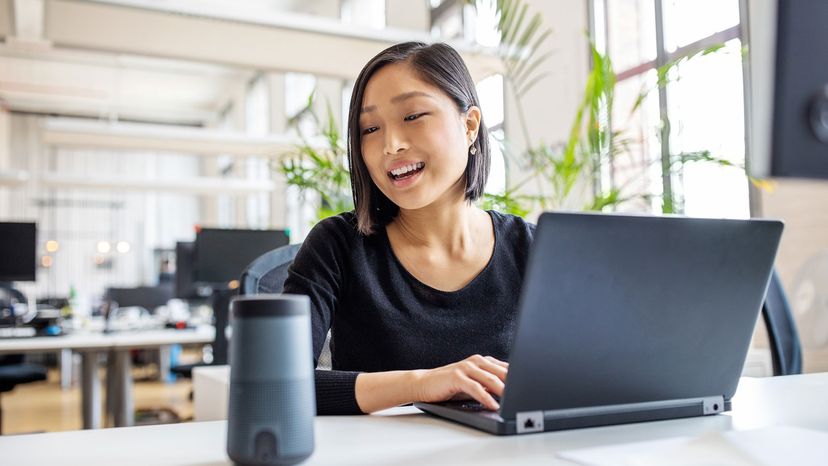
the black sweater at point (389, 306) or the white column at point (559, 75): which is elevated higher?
the white column at point (559, 75)

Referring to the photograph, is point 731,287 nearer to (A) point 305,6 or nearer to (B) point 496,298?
(B) point 496,298

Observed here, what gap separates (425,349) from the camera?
4.34 feet

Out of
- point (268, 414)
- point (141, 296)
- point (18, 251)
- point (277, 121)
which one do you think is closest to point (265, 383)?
point (268, 414)

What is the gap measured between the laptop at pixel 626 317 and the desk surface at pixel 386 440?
3 cm

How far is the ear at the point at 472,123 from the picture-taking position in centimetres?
146

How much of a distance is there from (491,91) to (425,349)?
5032 millimetres

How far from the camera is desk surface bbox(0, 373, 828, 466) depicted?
0.74 metres

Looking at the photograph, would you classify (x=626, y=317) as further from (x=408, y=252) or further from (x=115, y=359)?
(x=115, y=359)

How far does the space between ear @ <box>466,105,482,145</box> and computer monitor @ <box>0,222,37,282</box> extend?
324 centimetres

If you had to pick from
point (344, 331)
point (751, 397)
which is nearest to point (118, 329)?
point (344, 331)

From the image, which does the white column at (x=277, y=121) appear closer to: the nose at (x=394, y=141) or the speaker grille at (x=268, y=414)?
the nose at (x=394, y=141)

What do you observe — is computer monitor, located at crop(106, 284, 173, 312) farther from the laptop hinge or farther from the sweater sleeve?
the laptop hinge

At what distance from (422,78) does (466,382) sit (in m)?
0.62

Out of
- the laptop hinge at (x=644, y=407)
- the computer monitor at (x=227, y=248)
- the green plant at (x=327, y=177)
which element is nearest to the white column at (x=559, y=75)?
the computer monitor at (x=227, y=248)
